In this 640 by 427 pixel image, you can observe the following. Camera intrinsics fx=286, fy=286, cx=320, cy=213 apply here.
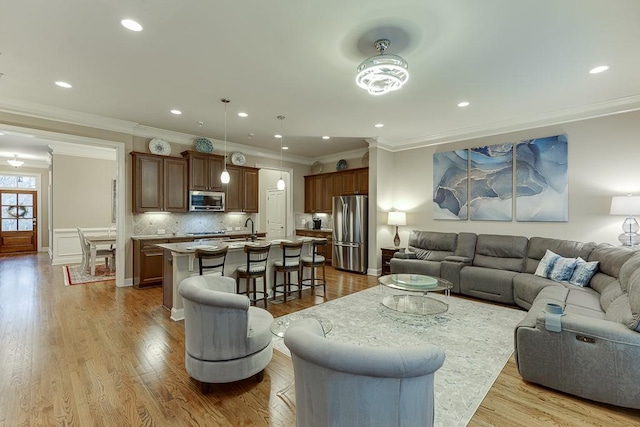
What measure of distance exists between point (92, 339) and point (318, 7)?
4021 millimetres

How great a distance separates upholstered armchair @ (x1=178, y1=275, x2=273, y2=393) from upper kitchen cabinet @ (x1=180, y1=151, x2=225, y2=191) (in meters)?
4.23

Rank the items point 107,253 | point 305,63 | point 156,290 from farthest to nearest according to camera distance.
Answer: point 107,253, point 156,290, point 305,63

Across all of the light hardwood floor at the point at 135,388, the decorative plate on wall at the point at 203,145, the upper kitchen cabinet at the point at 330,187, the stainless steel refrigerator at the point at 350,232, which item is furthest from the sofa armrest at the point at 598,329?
the decorative plate on wall at the point at 203,145

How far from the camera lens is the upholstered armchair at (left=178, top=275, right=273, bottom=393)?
7.05 ft

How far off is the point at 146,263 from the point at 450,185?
19.9ft

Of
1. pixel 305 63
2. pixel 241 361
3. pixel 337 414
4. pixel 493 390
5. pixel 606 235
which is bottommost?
pixel 493 390

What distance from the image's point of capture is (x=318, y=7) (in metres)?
2.28

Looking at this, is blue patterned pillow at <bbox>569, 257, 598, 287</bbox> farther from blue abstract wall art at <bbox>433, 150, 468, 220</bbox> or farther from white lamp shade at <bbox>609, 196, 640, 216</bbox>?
blue abstract wall art at <bbox>433, 150, 468, 220</bbox>

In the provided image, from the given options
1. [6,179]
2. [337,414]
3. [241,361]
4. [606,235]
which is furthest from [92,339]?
[6,179]

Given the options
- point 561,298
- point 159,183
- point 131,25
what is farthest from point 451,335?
point 159,183

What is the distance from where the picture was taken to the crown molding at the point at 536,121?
4.16 metres

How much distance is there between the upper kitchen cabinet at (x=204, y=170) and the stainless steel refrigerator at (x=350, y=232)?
278 centimetres

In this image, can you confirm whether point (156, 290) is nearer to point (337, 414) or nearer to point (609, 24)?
point (337, 414)

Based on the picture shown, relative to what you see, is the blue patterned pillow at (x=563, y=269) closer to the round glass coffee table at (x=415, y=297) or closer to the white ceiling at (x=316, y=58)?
the round glass coffee table at (x=415, y=297)
